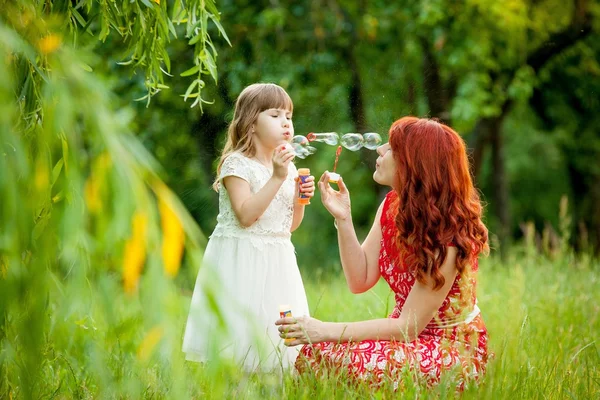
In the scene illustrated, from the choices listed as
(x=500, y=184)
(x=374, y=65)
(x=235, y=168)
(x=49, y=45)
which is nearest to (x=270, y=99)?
(x=235, y=168)

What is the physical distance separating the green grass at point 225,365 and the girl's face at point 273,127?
0.74 m

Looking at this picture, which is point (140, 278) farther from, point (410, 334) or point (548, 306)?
point (548, 306)

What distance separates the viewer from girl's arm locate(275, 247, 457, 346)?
262 cm

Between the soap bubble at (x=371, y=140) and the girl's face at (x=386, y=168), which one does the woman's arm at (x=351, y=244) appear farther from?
the soap bubble at (x=371, y=140)

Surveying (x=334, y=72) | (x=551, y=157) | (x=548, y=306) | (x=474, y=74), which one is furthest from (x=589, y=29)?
(x=551, y=157)

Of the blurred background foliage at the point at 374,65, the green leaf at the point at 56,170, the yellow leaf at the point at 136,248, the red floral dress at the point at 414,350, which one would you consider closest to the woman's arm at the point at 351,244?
the red floral dress at the point at 414,350

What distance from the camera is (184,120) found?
338 inches

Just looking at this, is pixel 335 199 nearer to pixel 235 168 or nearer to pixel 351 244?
pixel 351 244

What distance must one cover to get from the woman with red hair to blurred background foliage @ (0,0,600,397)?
2.03ft

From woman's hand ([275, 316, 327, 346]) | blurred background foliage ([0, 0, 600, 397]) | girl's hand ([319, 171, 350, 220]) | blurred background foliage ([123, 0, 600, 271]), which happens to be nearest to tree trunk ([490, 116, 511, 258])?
blurred background foliage ([0, 0, 600, 397])

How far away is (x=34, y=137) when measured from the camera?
1856 mm

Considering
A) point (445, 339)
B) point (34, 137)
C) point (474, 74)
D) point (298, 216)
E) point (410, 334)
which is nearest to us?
point (34, 137)

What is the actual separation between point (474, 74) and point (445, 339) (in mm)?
5947

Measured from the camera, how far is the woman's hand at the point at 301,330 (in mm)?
2625
